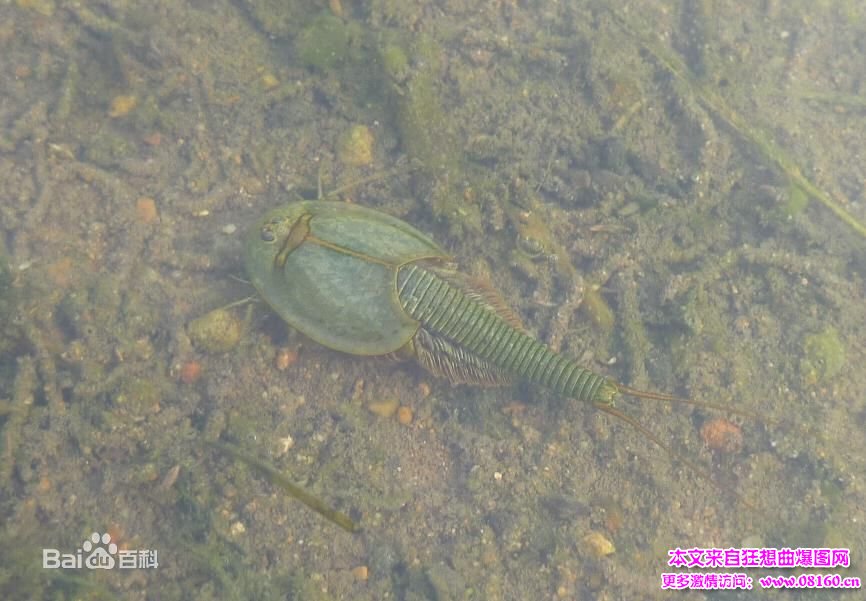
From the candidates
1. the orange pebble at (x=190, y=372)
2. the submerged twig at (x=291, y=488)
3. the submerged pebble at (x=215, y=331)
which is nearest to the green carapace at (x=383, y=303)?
the submerged pebble at (x=215, y=331)

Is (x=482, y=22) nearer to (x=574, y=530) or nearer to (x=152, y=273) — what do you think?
(x=152, y=273)

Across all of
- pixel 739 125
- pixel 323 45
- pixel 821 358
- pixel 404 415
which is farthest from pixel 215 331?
pixel 739 125

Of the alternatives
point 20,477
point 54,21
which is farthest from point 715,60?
point 20,477

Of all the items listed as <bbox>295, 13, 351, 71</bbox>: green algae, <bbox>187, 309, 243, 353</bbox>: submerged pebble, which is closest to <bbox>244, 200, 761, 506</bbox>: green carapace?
<bbox>187, 309, 243, 353</bbox>: submerged pebble

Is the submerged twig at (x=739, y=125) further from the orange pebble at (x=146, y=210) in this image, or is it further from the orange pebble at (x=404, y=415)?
the orange pebble at (x=146, y=210)

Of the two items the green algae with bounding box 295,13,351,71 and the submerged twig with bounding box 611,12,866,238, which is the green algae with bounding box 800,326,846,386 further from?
the green algae with bounding box 295,13,351,71

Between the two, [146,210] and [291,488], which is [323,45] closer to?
[146,210]

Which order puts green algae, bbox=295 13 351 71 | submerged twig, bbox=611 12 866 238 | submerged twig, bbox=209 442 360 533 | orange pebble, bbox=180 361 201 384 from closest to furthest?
1. submerged twig, bbox=209 442 360 533
2. orange pebble, bbox=180 361 201 384
3. green algae, bbox=295 13 351 71
4. submerged twig, bbox=611 12 866 238
